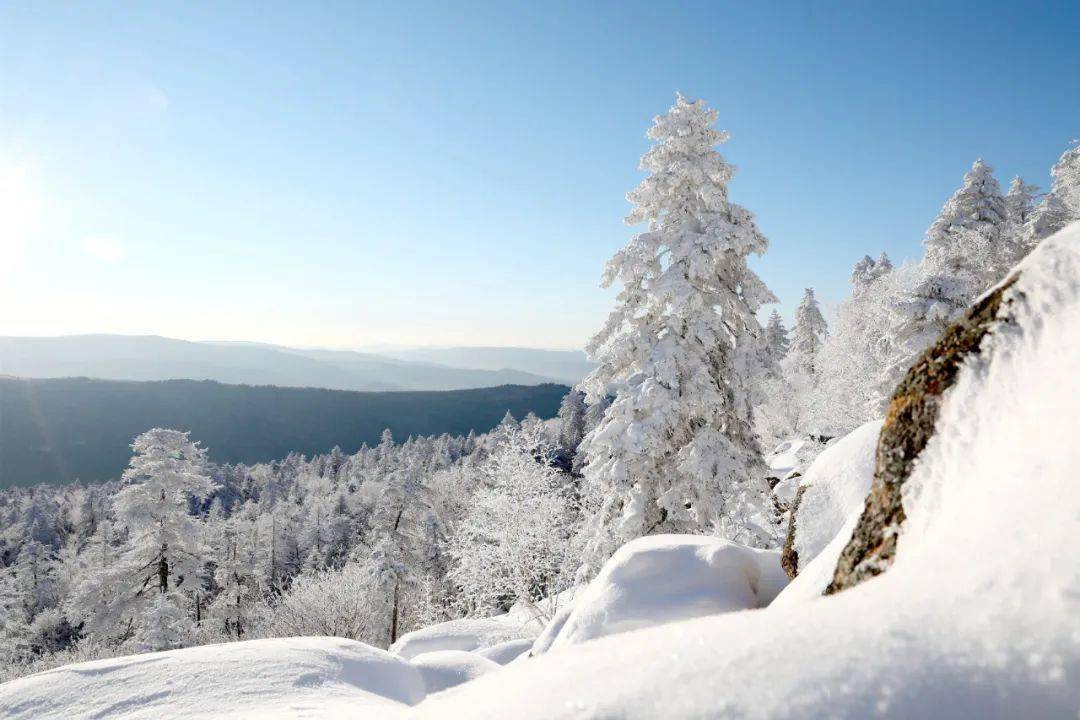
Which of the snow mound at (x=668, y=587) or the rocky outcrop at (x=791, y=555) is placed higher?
the rocky outcrop at (x=791, y=555)

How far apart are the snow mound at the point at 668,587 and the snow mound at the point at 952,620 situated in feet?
8.98

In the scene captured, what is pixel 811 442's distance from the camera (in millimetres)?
26109

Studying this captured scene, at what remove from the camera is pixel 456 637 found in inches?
535

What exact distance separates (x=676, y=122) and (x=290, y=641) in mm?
12832

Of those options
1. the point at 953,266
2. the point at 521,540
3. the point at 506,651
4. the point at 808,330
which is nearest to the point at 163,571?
the point at 521,540

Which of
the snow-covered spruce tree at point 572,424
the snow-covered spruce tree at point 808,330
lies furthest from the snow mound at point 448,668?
the snow-covered spruce tree at point 572,424

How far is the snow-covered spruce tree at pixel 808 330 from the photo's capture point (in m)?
53.2

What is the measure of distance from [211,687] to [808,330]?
58924mm

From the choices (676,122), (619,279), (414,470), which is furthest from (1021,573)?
(414,470)

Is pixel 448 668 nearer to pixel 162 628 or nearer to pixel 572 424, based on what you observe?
pixel 162 628

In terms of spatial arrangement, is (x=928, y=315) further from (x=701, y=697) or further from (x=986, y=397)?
(x=701, y=697)

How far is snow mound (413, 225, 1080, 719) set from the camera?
157cm

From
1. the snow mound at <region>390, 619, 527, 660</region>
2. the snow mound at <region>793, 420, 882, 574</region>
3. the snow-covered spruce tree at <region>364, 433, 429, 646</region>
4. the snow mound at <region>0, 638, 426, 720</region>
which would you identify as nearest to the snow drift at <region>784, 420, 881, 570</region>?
the snow mound at <region>793, 420, 882, 574</region>

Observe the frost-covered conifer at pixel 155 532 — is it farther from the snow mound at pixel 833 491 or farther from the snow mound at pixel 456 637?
the snow mound at pixel 833 491
